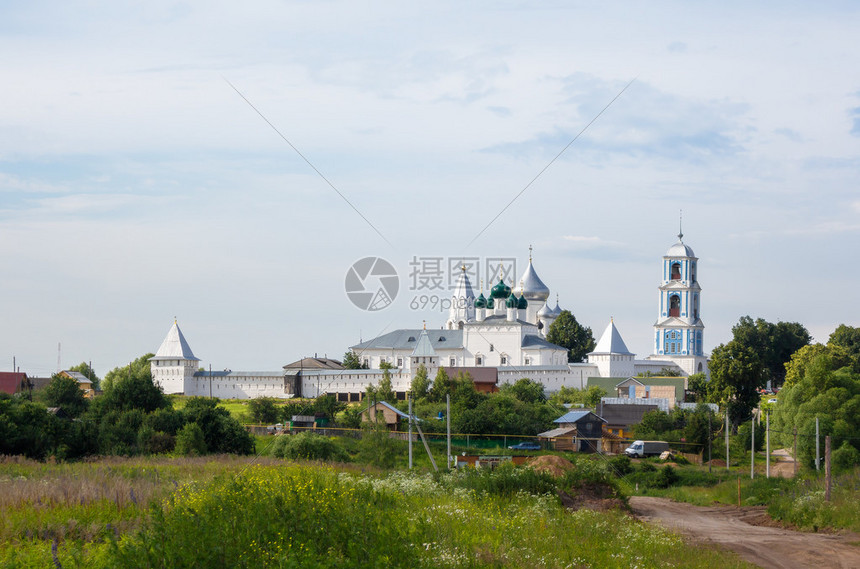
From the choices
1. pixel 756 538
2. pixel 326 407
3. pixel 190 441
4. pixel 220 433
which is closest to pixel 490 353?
pixel 326 407

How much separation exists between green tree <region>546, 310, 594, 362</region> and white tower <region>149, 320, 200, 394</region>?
2814 centimetres

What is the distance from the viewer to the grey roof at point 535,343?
69.1 metres

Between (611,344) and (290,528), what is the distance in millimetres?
61460

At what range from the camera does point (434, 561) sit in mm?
9141

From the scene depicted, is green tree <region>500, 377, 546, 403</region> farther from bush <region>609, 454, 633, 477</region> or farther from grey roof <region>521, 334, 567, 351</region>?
bush <region>609, 454, 633, 477</region>

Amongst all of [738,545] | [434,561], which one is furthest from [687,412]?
[434,561]

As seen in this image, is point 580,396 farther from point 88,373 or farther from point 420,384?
point 88,373

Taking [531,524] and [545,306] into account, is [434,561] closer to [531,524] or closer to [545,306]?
[531,524]

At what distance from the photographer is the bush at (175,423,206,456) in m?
24.6

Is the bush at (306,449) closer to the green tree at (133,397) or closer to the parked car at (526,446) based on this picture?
the green tree at (133,397)

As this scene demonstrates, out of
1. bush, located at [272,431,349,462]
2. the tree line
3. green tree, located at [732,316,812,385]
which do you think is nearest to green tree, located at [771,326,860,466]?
bush, located at [272,431,349,462]

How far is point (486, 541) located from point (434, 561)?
7.39 ft

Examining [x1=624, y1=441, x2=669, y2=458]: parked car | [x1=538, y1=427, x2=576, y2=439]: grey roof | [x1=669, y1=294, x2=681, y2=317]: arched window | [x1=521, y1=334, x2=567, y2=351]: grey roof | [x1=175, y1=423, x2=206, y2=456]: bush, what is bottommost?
[x1=624, y1=441, x2=669, y2=458]: parked car

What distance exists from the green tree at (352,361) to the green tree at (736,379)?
27.5m
